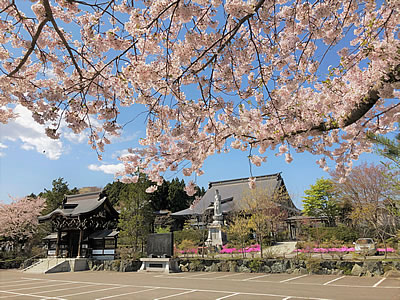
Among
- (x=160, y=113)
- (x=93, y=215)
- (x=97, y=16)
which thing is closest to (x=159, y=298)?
(x=160, y=113)

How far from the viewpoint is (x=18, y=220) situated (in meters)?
20.0

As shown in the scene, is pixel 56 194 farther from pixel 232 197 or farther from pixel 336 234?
pixel 336 234

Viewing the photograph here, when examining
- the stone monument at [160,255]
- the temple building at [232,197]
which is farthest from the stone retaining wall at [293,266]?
the temple building at [232,197]

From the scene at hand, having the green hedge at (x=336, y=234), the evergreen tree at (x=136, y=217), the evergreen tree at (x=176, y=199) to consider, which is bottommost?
the green hedge at (x=336, y=234)

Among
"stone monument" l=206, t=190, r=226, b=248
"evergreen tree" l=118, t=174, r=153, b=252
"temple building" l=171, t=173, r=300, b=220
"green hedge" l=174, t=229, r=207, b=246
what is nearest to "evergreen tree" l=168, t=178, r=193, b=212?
"temple building" l=171, t=173, r=300, b=220

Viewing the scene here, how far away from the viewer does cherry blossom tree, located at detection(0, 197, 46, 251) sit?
19453 millimetres

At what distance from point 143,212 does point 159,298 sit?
9.47m

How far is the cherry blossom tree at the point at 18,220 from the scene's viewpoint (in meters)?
19.5

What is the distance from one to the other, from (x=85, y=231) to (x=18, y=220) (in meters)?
6.17

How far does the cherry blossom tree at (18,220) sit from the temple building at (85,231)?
2.27 metres

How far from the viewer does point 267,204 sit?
1631cm

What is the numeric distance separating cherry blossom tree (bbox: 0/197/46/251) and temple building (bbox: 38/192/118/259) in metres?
2.27

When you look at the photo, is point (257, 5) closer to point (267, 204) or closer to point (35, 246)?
point (267, 204)

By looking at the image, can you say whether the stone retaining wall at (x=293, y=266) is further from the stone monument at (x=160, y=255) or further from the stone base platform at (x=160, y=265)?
the stone monument at (x=160, y=255)
